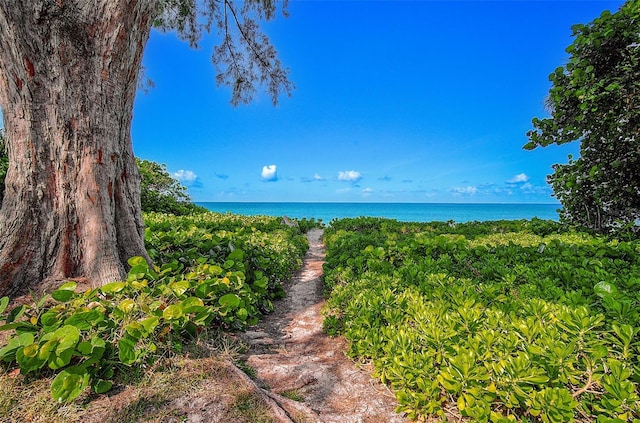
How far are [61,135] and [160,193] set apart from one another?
13.3 m

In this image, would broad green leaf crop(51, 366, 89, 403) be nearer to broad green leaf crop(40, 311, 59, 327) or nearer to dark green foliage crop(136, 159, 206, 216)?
broad green leaf crop(40, 311, 59, 327)

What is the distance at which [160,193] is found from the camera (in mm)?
15344

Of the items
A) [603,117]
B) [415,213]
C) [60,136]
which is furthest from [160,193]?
[415,213]

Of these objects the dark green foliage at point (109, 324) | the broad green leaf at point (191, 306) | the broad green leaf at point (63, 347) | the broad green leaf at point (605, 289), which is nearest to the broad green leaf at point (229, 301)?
the dark green foliage at point (109, 324)

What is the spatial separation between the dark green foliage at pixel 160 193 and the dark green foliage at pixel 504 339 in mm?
13179

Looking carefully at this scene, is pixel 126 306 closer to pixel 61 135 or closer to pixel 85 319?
pixel 85 319

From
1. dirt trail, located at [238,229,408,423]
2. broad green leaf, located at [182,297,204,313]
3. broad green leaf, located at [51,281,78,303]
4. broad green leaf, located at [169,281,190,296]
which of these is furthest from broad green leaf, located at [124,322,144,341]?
dirt trail, located at [238,229,408,423]

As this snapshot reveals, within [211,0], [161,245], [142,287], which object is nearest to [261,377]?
[142,287]

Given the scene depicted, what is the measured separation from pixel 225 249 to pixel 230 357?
7.64 ft

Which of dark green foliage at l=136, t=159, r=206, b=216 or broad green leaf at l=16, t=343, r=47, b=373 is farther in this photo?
dark green foliage at l=136, t=159, r=206, b=216

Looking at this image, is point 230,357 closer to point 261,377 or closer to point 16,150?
point 261,377

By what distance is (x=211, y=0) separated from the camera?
24.8ft

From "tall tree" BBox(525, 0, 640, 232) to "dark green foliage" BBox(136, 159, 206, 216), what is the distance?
14.2 metres

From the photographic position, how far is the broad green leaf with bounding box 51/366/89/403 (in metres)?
1.86
